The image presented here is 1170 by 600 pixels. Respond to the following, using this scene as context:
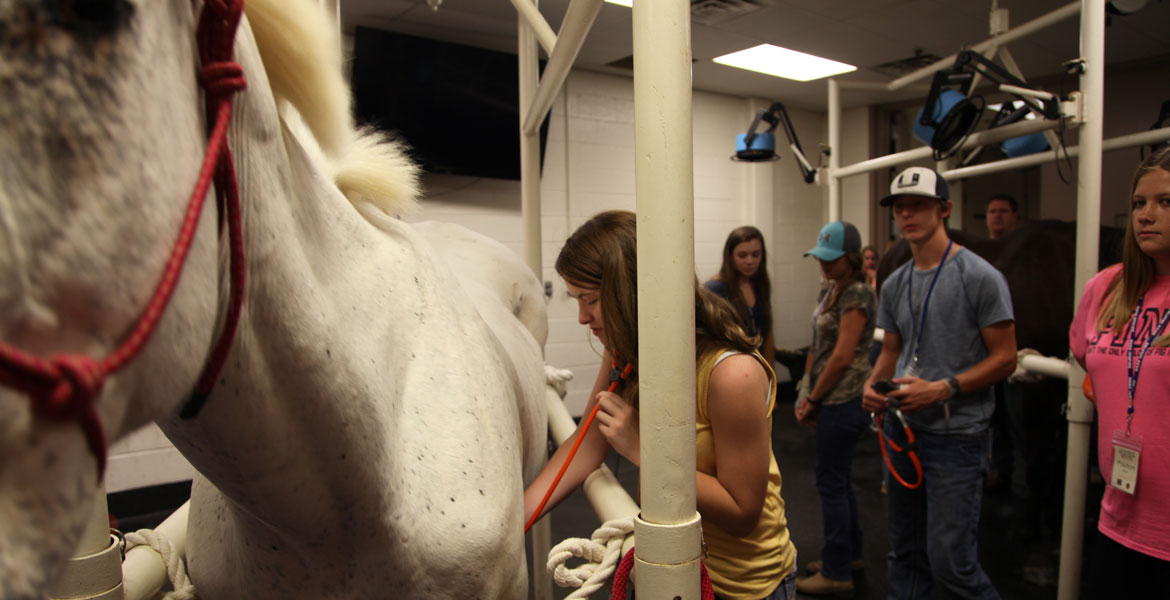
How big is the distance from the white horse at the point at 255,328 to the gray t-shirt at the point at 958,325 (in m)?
1.25

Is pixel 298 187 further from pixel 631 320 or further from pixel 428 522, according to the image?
pixel 631 320

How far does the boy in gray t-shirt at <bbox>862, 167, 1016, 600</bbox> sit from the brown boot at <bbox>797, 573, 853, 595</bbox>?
19.6 inches

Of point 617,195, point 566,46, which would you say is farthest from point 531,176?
point 617,195

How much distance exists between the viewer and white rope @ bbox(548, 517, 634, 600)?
0.66 m

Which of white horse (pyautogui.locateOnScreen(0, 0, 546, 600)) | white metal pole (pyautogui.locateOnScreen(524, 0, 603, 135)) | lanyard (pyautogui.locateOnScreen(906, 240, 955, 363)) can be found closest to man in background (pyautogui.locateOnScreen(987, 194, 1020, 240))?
lanyard (pyautogui.locateOnScreen(906, 240, 955, 363))

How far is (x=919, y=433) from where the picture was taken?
1.69 m

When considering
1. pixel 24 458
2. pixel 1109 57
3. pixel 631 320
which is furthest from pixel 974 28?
pixel 24 458

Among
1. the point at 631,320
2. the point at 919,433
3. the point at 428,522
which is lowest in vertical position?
the point at 919,433

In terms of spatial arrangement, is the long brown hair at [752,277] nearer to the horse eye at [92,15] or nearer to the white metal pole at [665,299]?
the white metal pole at [665,299]

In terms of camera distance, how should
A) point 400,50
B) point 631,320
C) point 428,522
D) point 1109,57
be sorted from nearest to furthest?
point 428,522 → point 631,320 → point 400,50 → point 1109,57

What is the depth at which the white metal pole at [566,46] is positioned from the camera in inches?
32.2

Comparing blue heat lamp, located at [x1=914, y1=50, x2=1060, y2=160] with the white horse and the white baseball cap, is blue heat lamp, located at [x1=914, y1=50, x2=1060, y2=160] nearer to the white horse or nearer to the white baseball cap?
the white baseball cap

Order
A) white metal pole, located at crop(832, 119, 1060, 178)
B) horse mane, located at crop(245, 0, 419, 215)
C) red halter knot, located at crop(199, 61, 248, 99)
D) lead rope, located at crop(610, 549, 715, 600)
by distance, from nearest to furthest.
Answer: red halter knot, located at crop(199, 61, 248, 99) → horse mane, located at crop(245, 0, 419, 215) → lead rope, located at crop(610, 549, 715, 600) → white metal pole, located at crop(832, 119, 1060, 178)

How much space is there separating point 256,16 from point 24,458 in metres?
0.37
